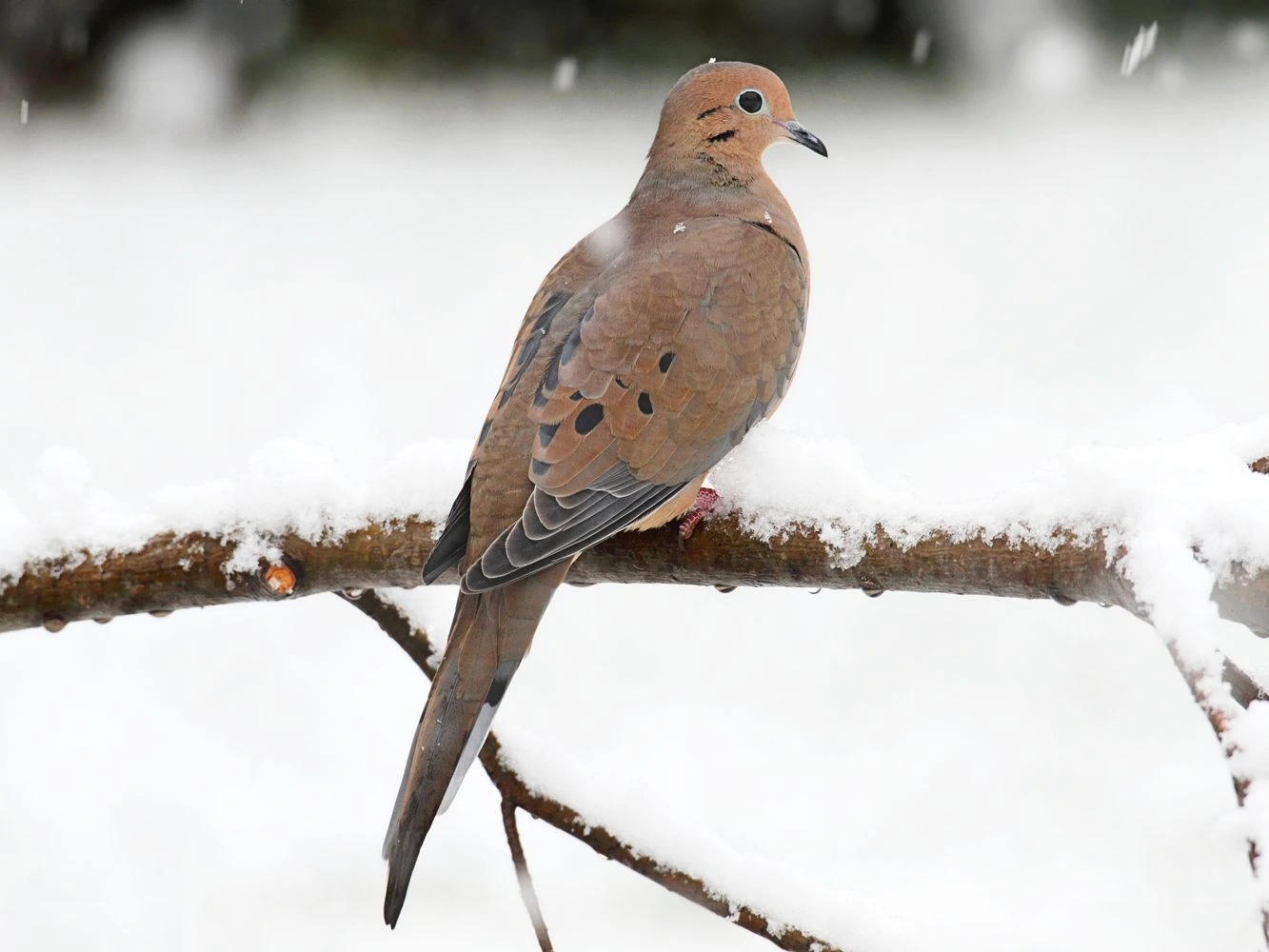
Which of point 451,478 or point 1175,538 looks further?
point 451,478

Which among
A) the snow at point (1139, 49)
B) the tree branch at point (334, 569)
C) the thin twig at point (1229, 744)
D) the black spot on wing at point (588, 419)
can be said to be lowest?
the thin twig at point (1229, 744)

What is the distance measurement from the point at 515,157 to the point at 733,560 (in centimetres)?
462

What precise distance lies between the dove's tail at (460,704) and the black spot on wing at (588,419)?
19cm

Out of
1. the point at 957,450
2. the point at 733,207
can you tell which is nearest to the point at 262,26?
the point at 957,450

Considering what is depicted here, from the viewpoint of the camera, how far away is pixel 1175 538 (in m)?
1.16

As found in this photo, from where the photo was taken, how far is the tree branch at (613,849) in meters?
1.58

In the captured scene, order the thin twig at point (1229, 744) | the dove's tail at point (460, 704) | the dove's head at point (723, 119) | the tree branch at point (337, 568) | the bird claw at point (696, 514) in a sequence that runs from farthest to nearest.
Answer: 1. the dove's head at point (723, 119)
2. the bird claw at point (696, 514)
3. the tree branch at point (337, 568)
4. the dove's tail at point (460, 704)
5. the thin twig at point (1229, 744)

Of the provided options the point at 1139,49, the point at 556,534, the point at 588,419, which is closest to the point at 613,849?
the point at 556,534

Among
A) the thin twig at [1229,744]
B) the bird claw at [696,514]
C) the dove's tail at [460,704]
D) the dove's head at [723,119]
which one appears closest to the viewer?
the thin twig at [1229,744]

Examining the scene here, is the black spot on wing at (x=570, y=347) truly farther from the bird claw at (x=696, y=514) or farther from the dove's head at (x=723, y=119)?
the dove's head at (x=723, y=119)

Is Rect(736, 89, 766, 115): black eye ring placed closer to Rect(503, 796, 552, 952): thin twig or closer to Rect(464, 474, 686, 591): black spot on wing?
Rect(464, 474, 686, 591): black spot on wing

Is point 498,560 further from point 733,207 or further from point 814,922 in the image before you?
point 733,207

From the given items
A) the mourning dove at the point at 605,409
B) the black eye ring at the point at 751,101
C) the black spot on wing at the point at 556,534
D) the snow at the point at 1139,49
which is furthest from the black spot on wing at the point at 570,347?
the snow at the point at 1139,49

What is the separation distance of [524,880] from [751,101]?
1.46 meters
